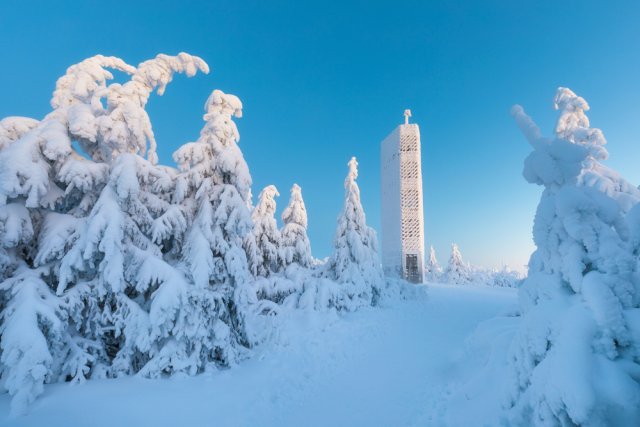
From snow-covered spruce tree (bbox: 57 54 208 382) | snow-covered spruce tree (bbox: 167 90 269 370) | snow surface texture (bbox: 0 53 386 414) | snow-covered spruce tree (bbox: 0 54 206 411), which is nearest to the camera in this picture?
snow-covered spruce tree (bbox: 0 54 206 411)

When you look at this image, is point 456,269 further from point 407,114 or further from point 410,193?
point 407,114

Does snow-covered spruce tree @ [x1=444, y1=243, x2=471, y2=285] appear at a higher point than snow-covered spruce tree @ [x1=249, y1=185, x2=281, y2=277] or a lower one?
higher

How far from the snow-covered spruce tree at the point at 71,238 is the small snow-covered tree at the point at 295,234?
9583mm

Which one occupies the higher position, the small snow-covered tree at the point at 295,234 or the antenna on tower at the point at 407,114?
the antenna on tower at the point at 407,114

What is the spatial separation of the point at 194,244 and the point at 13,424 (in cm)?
481

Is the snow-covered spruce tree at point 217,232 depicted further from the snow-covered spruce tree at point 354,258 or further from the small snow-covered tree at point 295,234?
the snow-covered spruce tree at point 354,258

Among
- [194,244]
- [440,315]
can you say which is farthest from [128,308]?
[440,315]

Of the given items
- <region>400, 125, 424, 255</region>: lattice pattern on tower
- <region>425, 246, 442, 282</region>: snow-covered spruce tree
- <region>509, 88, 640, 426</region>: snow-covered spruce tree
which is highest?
<region>400, 125, 424, 255</region>: lattice pattern on tower

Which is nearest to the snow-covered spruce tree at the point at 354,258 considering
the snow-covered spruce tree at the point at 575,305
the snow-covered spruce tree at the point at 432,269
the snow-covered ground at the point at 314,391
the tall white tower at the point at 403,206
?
the snow-covered ground at the point at 314,391

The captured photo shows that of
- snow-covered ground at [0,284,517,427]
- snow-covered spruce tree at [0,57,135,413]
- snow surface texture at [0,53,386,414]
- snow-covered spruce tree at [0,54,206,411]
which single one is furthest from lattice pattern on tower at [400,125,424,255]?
snow-covered spruce tree at [0,57,135,413]

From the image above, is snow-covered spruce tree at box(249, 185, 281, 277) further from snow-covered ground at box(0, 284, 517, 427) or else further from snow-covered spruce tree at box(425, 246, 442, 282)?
snow-covered spruce tree at box(425, 246, 442, 282)

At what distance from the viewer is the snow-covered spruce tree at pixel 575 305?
2.80 m

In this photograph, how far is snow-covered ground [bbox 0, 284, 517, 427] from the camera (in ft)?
17.8

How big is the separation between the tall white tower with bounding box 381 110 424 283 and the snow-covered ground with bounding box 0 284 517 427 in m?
24.2
